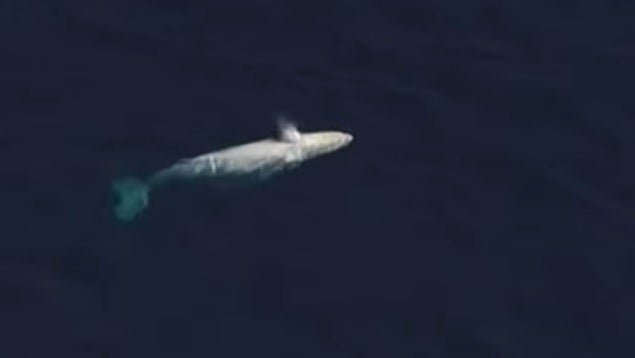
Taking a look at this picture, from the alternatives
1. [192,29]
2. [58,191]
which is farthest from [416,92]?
[58,191]

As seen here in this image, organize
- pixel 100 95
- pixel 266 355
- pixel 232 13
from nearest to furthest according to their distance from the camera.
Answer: pixel 266 355, pixel 100 95, pixel 232 13

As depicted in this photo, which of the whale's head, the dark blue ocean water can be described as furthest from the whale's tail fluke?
the whale's head

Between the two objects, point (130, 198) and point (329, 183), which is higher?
point (130, 198)

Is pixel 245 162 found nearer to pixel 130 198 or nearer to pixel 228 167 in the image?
pixel 228 167

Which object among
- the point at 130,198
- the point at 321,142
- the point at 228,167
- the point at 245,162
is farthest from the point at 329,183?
the point at 130,198

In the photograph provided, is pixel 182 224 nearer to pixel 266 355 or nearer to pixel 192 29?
pixel 266 355

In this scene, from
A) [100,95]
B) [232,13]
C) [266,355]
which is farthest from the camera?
[232,13]
